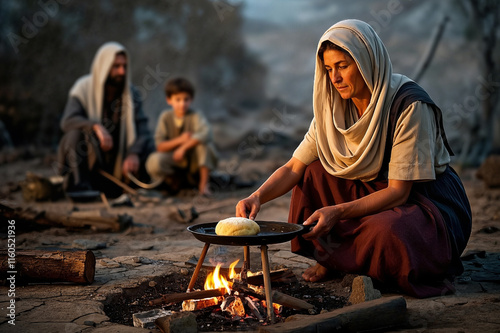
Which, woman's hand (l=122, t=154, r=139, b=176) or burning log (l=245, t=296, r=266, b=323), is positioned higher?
woman's hand (l=122, t=154, r=139, b=176)

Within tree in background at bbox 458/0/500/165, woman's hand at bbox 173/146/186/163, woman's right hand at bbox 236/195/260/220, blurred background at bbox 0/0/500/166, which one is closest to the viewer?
woman's right hand at bbox 236/195/260/220

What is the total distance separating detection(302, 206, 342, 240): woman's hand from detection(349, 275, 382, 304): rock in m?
0.32

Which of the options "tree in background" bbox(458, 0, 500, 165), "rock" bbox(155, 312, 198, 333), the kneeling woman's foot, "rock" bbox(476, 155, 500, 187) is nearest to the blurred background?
"tree in background" bbox(458, 0, 500, 165)

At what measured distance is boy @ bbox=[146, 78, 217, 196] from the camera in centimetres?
731

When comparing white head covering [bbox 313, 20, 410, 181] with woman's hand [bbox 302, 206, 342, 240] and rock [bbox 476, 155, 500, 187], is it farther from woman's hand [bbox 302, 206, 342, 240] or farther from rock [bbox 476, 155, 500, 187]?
rock [bbox 476, 155, 500, 187]

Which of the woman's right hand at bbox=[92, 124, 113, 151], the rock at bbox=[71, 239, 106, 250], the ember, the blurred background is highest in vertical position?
the blurred background

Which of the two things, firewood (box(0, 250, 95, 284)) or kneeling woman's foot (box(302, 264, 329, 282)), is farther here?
kneeling woman's foot (box(302, 264, 329, 282))

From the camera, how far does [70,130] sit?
704cm

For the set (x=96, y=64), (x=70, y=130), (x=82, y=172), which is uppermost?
(x=96, y=64)

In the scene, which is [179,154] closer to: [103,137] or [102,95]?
[103,137]

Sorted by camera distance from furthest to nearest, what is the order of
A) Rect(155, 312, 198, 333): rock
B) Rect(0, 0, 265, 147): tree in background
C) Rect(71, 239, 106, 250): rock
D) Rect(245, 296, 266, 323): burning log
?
Rect(0, 0, 265, 147): tree in background < Rect(71, 239, 106, 250): rock < Rect(245, 296, 266, 323): burning log < Rect(155, 312, 198, 333): rock

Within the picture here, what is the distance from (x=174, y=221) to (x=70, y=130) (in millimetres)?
2295

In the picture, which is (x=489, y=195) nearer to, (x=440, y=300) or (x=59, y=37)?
(x=440, y=300)

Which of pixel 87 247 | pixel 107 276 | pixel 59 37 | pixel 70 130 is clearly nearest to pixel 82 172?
pixel 70 130
